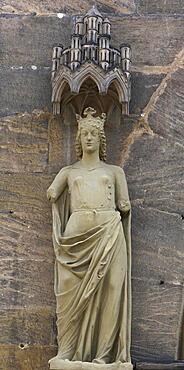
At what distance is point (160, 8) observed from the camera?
8344 millimetres

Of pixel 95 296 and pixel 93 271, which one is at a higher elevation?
pixel 93 271

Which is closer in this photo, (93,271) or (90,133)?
(93,271)

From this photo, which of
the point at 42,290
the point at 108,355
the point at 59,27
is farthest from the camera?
the point at 59,27

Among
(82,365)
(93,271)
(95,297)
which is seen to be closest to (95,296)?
(95,297)

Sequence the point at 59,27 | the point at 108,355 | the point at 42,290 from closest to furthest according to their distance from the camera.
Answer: the point at 108,355 < the point at 42,290 < the point at 59,27

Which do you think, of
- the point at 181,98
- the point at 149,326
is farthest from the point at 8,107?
the point at 149,326

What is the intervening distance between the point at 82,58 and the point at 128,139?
0.74 m

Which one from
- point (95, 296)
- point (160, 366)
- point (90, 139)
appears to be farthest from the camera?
point (90, 139)

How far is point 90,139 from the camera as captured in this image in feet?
24.7

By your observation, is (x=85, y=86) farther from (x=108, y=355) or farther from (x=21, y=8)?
(x=108, y=355)

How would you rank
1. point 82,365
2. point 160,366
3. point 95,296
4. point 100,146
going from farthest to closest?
point 100,146
point 160,366
point 95,296
point 82,365

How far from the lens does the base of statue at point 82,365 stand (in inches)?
275

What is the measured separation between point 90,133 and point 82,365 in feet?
5.65

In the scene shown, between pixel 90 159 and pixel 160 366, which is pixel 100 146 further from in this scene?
pixel 160 366
